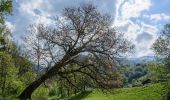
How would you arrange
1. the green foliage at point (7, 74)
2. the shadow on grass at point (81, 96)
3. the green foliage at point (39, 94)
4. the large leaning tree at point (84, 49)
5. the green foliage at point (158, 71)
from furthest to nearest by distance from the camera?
1. the shadow on grass at point (81, 96)
2. the green foliage at point (39, 94)
3. the green foliage at point (158, 71)
4. the green foliage at point (7, 74)
5. the large leaning tree at point (84, 49)

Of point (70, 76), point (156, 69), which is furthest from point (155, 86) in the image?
point (70, 76)

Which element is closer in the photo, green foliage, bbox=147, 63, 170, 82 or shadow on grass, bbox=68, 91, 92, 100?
green foliage, bbox=147, 63, 170, 82

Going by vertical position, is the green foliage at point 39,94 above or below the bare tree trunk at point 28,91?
above

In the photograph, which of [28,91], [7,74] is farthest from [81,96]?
[28,91]

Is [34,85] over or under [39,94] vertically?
under

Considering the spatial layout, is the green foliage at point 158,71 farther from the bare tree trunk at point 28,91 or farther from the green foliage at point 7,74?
the bare tree trunk at point 28,91

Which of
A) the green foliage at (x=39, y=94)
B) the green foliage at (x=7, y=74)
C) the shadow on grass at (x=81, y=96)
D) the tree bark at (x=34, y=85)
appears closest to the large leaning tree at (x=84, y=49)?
the tree bark at (x=34, y=85)

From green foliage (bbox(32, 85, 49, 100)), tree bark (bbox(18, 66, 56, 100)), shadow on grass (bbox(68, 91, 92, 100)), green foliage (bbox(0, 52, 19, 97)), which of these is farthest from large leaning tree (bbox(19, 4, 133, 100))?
shadow on grass (bbox(68, 91, 92, 100))

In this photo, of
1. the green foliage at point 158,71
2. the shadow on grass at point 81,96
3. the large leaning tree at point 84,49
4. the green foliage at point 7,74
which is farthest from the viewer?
the shadow on grass at point 81,96

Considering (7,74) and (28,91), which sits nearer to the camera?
(28,91)

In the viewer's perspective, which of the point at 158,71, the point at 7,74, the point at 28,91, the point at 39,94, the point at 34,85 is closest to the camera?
the point at 28,91

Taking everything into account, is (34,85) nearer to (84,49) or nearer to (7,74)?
(84,49)

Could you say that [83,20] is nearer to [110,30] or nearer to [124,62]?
[110,30]

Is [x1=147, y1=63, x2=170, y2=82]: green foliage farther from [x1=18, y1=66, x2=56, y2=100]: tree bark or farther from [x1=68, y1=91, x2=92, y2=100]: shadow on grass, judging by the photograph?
[x1=18, y1=66, x2=56, y2=100]: tree bark
